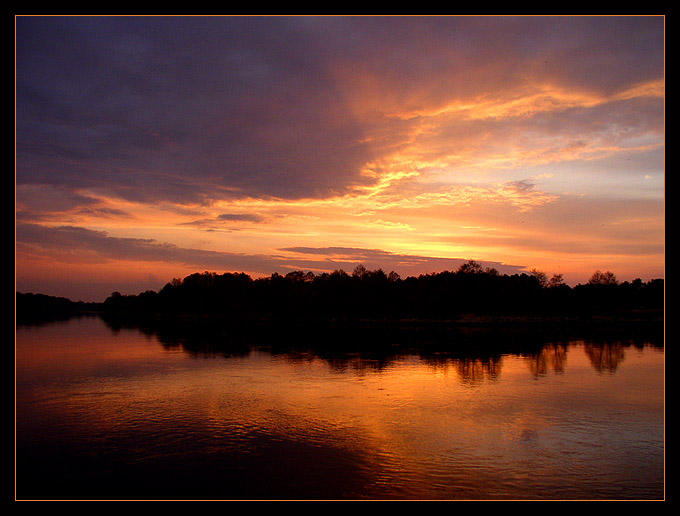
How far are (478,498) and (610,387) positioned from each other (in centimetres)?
1538

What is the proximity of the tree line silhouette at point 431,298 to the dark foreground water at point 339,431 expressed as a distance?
69.8 m

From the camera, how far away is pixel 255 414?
16.5 metres

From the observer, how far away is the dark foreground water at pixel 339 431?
35.0 feet

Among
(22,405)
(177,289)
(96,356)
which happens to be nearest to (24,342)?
(96,356)

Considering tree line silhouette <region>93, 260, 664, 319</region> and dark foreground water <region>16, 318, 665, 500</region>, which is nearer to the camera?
dark foreground water <region>16, 318, 665, 500</region>

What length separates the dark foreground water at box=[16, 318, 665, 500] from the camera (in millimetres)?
10656

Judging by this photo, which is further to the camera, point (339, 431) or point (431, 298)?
point (431, 298)

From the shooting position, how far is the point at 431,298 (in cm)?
10031

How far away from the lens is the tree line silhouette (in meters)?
97.4

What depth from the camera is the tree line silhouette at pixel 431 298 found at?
97.4 m

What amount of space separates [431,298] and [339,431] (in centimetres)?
8793

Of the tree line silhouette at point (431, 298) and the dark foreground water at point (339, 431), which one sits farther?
the tree line silhouette at point (431, 298)

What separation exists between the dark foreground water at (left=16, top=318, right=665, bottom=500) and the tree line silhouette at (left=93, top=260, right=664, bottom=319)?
69776 millimetres
